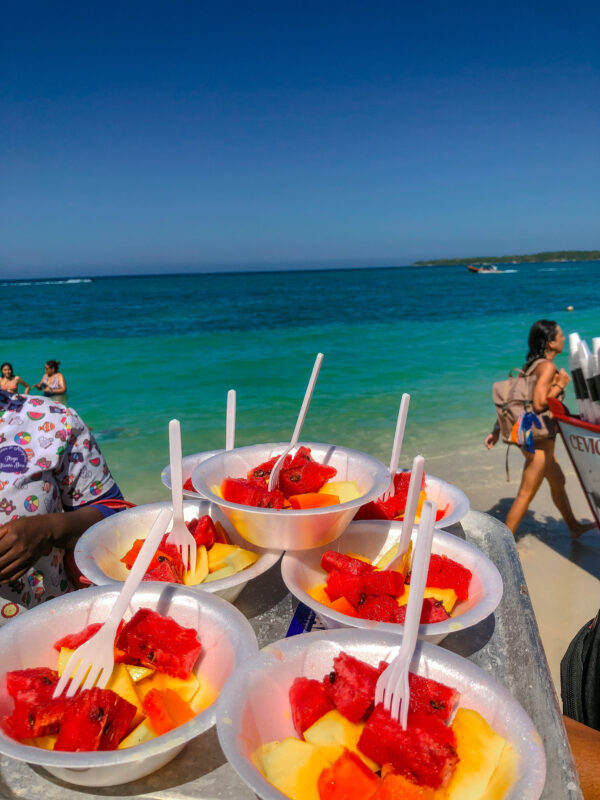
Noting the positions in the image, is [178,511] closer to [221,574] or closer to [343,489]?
[221,574]

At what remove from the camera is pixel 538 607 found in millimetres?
4078

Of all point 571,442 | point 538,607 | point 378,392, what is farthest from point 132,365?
point 571,442

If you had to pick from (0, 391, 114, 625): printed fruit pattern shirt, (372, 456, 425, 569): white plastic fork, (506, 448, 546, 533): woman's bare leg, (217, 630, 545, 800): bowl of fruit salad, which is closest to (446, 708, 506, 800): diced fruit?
(217, 630, 545, 800): bowl of fruit salad

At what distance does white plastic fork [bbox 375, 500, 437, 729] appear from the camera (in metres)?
1.04

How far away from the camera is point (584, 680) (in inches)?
72.5

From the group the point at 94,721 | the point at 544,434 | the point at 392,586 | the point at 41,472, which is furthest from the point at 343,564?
the point at 544,434

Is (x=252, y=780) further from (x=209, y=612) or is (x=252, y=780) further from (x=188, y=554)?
(x=188, y=554)

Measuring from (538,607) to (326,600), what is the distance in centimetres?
326

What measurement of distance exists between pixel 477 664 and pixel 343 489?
0.60m

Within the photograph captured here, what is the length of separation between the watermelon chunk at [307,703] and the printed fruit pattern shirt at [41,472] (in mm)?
1456

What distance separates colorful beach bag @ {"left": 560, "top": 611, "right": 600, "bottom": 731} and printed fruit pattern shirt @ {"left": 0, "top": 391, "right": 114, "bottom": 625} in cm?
197

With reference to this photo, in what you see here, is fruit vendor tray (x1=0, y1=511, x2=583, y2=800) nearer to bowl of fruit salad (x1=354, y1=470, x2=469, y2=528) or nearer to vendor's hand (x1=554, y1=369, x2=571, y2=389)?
bowl of fruit salad (x1=354, y1=470, x2=469, y2=528)

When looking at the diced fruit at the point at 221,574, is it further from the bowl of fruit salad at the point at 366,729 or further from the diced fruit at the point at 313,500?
the bowl of fruit salad at the point at 366,729

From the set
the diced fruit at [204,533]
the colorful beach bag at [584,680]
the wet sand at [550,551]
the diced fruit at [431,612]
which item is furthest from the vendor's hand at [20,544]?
the wet sand at [550,551]
